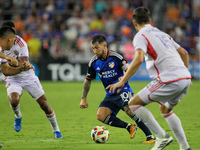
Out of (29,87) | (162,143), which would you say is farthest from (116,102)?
(29,87)

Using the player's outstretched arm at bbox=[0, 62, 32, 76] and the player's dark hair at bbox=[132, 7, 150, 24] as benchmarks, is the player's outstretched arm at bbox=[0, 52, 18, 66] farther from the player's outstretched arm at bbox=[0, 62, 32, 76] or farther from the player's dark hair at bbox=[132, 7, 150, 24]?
the player's dark hair at bbox=[132, 7, 150, 24]

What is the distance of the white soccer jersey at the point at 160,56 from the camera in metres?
5.56

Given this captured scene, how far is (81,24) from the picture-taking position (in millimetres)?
23156

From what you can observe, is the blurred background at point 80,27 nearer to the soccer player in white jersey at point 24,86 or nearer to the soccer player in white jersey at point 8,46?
the soccer player in white jersey at point 24,86

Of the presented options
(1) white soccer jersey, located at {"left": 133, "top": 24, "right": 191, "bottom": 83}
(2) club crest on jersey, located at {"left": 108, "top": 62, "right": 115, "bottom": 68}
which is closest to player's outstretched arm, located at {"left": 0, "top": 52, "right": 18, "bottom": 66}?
(2) club crest on jersey, located at {"left": 108, "top": 62, "right": 115, "bottom": 68}

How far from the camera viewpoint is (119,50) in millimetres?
21797

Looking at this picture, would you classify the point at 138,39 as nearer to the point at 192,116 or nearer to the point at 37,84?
the point at 37,84

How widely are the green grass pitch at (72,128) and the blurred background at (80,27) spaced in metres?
6.33

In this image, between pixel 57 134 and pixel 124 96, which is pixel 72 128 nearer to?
pixel 57 134

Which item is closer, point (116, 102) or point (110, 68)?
point (116, 102)

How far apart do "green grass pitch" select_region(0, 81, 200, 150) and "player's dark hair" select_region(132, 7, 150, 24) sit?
83.0 inches

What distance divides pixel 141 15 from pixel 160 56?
66cm

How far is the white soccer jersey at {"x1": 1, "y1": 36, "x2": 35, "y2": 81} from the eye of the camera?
7562 mm

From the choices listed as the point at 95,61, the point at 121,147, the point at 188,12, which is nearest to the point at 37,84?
the point at 95,61
